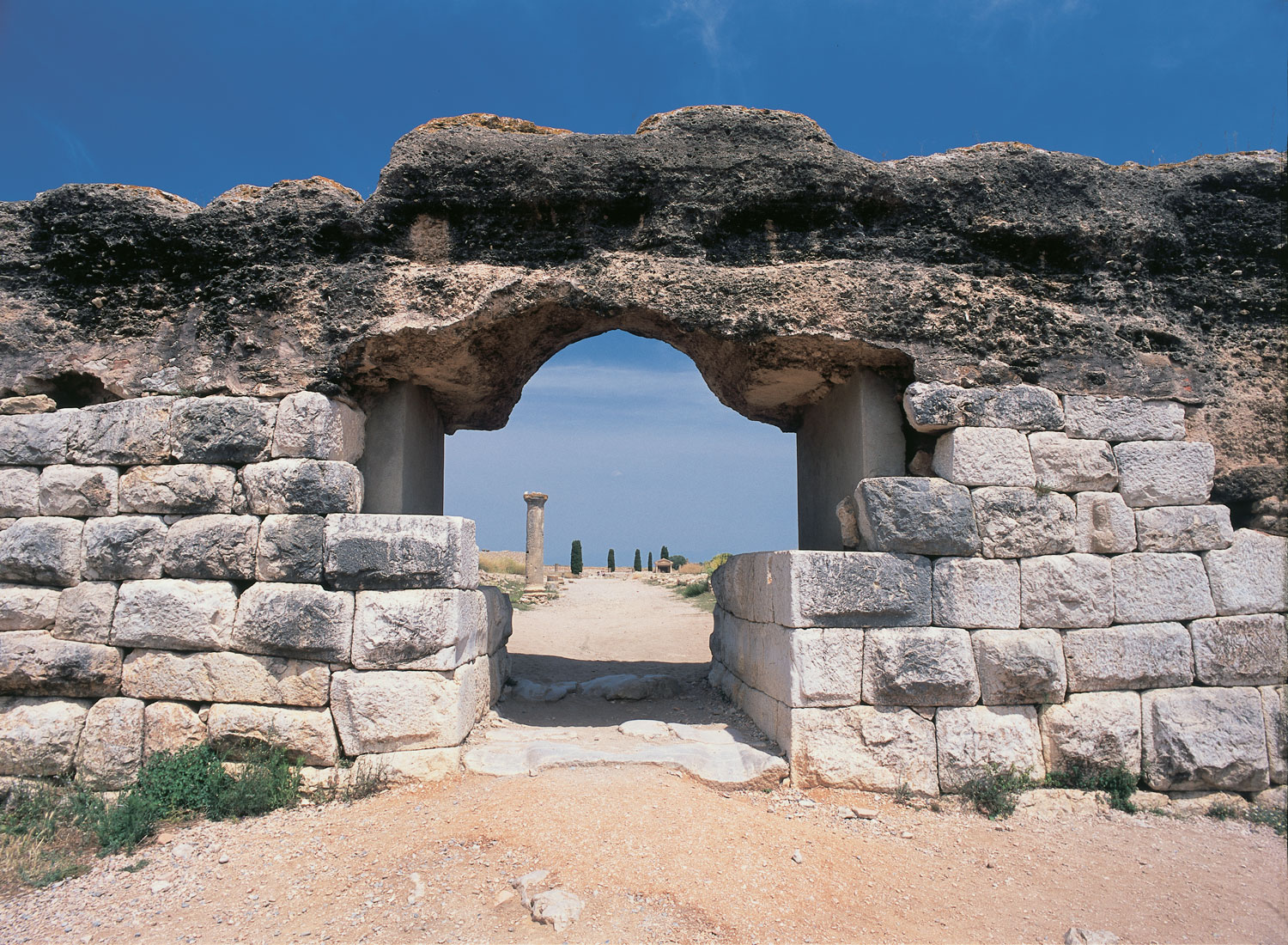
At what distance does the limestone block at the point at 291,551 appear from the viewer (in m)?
4.55

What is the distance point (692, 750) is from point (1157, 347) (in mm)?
4181

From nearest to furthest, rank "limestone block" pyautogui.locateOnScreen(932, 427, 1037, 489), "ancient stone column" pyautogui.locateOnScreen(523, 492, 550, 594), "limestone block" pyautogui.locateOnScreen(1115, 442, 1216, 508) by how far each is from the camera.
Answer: "limestone block" pyautogui.locateOnScreen(932, 427, 1037, 489)
"limestone block" pyautogui.locateOnScreen(1115, 442, 1216, 508)
"ancient stone column" pyautogui.locateOnScreen(523, 492, 550, 594)

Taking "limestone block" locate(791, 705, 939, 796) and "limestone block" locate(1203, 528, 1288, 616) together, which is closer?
"limestone block" locate(791, 705, 939, 796)

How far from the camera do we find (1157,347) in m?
5.08

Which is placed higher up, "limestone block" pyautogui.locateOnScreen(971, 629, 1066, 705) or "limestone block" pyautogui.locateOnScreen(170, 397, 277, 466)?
"limestone block" pyautogui.locateOnScreen(170, 397, 277, 466)

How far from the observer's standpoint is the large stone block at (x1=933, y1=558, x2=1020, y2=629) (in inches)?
180

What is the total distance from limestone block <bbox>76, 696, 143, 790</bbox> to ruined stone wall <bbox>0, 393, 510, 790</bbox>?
12 millimetres

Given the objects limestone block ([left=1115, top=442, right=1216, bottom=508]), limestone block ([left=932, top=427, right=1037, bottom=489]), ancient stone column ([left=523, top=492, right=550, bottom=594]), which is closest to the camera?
limestone block ([left=932, top=427, right=1037, bottom=489])

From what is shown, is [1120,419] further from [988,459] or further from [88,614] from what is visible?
[88,614]

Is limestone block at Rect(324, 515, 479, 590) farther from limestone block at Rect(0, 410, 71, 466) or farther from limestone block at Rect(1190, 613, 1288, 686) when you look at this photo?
limestone block at Rect(1190, 613, 1288, 686)

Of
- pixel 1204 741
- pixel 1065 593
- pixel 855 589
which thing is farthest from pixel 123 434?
pixel 1204 741

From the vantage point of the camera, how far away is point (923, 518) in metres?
4.61

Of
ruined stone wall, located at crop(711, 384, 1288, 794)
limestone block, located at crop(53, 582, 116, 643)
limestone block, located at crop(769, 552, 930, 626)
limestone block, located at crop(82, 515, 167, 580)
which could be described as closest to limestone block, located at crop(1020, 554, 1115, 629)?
ruined stone wall, located at crop(711, 384, 1288, 794)

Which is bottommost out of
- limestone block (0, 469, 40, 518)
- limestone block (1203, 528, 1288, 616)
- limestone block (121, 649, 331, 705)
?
limestone block (121, 649, 331, 705)
